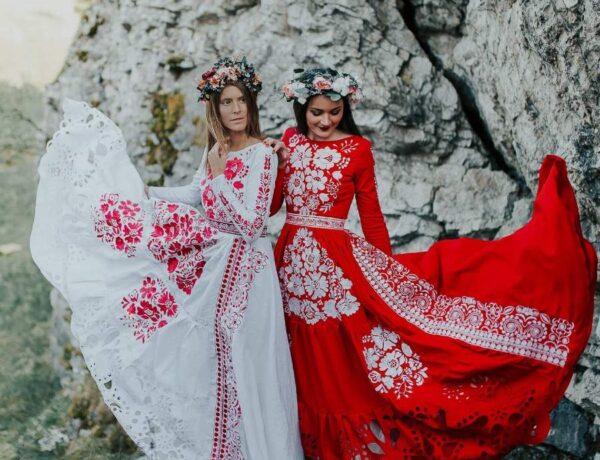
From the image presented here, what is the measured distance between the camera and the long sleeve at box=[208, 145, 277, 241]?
3.08 metres

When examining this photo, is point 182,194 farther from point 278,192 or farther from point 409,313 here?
point 409,313

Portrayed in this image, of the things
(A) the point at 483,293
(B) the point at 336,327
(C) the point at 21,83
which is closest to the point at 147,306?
(B) the point at 336,327

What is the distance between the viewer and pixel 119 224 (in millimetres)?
3266

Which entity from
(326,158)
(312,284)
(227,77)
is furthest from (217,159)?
(312,284)

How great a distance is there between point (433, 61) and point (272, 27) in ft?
3.72

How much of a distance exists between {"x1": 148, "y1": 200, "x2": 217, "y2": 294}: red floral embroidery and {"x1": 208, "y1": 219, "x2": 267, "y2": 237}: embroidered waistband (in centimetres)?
4

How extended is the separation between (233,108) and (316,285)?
0.86 meters

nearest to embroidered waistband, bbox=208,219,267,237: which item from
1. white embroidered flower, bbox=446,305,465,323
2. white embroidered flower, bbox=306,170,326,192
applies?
white embroidered flower, bbox=306,170,326,192

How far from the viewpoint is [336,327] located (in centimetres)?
317

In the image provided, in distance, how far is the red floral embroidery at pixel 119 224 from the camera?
3.25 m

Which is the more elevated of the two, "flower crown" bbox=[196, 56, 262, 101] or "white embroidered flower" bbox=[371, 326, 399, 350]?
"flower crown" bbox=[196, 56, 262, 101]

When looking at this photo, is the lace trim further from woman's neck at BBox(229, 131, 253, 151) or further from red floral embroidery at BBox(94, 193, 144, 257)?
red floral embroidery at BBox(94, 193, 144, 257)

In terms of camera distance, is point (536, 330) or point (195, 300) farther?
point (195, 300)

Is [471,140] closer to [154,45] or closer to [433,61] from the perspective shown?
[433,61]
